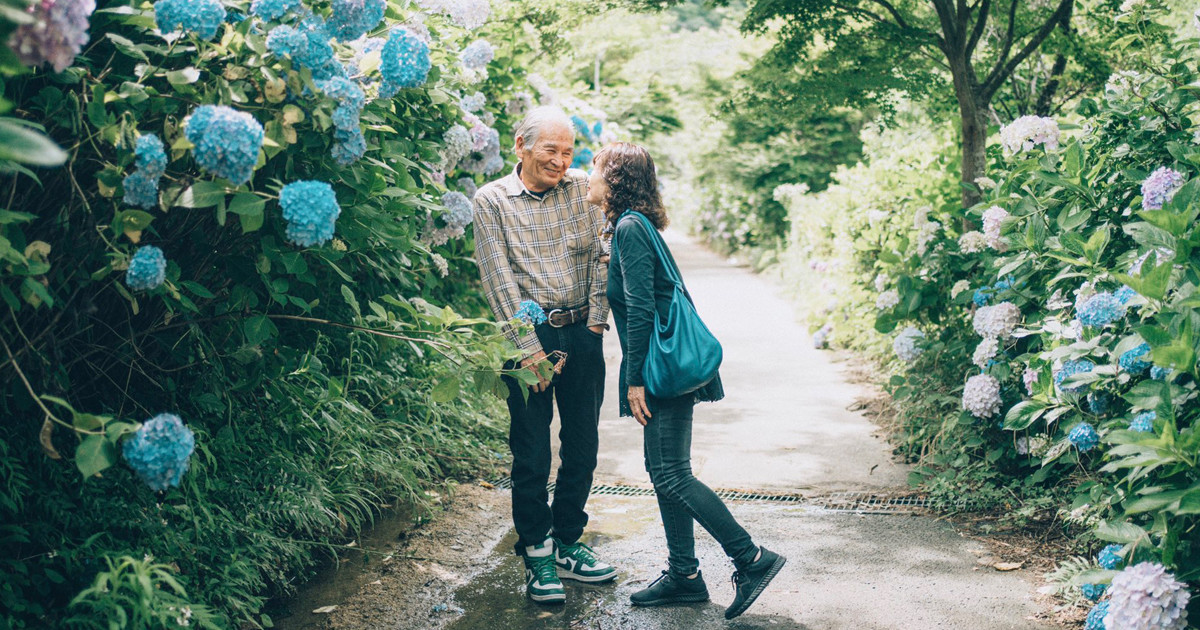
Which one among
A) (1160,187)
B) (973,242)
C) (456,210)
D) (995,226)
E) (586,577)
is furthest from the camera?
(973,242)

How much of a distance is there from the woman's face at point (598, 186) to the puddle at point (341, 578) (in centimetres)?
167

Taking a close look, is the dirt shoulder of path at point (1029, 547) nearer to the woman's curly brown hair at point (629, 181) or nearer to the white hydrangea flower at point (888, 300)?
the white hydrangea flower at point (888, 300)

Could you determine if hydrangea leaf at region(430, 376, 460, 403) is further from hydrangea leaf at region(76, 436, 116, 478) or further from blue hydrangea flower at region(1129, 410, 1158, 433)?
blue hydrangea flower at region(1129, 410, 1158, 433)

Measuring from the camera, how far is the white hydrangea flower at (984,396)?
14.5ft

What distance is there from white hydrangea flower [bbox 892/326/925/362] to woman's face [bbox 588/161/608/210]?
2452 millimetres

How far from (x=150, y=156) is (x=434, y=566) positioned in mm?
2198

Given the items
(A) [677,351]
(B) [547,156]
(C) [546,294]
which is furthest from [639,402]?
(B) [547,156]

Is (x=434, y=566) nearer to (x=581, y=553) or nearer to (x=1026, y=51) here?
(x=581, y=553)

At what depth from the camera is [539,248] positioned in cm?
385

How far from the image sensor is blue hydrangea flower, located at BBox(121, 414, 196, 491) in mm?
2402

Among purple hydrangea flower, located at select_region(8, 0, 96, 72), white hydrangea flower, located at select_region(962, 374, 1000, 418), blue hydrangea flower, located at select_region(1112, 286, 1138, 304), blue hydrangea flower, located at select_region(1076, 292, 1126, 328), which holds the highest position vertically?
purple hydrangea flower, located at select_region(8, 0, 96, 72)

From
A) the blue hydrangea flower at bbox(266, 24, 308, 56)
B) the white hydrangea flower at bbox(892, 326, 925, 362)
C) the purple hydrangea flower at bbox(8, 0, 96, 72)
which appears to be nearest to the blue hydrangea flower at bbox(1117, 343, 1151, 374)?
the white hydrangea flower at bbox(892, 326, 925, 362)

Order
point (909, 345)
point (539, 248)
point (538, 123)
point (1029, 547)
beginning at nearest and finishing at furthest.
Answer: point (538, 123), point (539, 248), point (1029, 547), point (909, 345)

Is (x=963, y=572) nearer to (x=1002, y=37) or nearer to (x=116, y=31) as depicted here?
(x=116, y=31)
